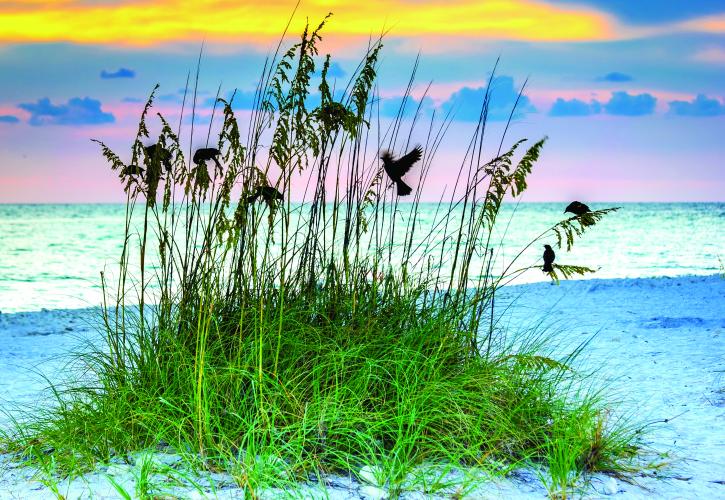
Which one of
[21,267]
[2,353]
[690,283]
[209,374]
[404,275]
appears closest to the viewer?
[209,374]

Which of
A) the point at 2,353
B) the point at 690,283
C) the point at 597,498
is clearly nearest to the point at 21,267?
the point at 2,353

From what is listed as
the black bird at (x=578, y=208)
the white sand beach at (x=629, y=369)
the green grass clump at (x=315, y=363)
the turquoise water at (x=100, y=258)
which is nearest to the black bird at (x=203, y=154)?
the green grass clump at (x=315, y=363)

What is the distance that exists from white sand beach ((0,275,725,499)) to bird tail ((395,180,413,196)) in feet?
4.77

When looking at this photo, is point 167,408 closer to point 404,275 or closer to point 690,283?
point 404,275

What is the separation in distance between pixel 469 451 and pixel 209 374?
125 cm

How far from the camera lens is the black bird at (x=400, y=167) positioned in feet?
13.0

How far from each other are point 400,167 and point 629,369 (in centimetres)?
273

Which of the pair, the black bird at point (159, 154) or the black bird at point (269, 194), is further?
the black bird at point (159, 154)

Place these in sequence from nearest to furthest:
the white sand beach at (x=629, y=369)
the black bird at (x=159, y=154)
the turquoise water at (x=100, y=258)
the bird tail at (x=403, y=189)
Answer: the white sand beach at (x=629, y=369), the black bird at (x=159, y=154), the bird tail at (x=403, y=189), the turquoise water at (x=100, y=258)

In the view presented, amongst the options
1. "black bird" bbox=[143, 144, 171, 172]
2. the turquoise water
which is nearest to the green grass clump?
→ "black bird" bbox=[143, 144, 171, 172]

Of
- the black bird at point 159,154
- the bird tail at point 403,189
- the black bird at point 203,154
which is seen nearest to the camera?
the black bird at point 203,154

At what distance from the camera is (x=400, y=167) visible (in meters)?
3.98

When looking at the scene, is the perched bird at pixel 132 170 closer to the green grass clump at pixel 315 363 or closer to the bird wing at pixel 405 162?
the green grass clump at pixel 315 363

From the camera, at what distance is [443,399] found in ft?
11.7
